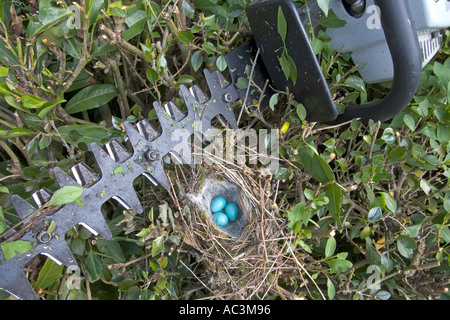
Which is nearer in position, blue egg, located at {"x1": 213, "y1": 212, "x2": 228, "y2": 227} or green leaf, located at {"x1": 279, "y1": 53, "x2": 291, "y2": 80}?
green leaf, located at {"x1": 279, "y1": 53, "x2": 291, "y2": 80}

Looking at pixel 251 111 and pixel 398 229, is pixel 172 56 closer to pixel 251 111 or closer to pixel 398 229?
pixel 251 111

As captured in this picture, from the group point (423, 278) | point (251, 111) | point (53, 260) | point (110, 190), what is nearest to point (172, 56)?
point (251, 111)

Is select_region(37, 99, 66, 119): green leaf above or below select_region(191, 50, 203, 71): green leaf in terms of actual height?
above

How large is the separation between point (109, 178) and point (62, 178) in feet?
0.32

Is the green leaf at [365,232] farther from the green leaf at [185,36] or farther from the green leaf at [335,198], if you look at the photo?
the green leaf at [185,36]

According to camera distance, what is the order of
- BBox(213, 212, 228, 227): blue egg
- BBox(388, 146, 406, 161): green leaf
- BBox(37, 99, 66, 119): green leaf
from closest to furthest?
BBox(37, 99, 66, 119): green leaf
BBox(388, 146, 406, 161): green leaf
BBox(213, 212, 228, 227): blue egg

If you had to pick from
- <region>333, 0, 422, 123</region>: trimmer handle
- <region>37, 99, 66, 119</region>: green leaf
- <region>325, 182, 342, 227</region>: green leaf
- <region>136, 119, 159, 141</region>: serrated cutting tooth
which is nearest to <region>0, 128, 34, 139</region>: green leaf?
<region>37, 99, 66, 119</region>: green leaf

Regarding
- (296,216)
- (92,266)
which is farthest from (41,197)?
(296,216)

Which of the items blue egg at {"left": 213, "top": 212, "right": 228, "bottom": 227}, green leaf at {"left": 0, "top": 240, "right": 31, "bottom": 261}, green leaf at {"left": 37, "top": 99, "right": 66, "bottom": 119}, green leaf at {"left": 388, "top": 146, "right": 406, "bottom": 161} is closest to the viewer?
green leaf at {"left": 0, "top": 240, "right": 31, "bottom": 261}

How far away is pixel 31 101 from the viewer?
830mm

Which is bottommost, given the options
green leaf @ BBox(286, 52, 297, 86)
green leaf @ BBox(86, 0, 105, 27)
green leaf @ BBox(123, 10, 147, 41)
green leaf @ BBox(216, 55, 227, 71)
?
green leaf @ BBox(286, 52, 297, 86)

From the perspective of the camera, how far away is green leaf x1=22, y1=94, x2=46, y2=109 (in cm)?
82

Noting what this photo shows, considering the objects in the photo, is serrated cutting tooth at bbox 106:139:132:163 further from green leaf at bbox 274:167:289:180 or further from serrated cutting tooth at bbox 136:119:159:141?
green leaf at bbox 274:167:289:180

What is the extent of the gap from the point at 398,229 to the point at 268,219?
403mm
